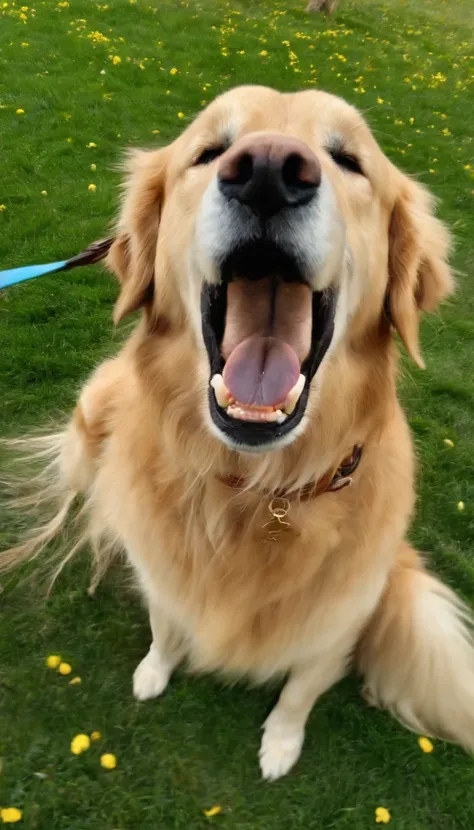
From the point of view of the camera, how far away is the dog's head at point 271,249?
57.4 inches

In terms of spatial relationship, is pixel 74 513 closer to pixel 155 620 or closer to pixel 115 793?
pixel 155 620

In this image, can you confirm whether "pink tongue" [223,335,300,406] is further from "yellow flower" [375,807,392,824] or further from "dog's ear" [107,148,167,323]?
"yellow flower" [375,807,392,824]

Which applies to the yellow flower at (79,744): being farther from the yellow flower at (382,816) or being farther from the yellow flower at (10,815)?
the yellow flower at (382,816)

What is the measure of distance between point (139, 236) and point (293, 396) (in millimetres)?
885

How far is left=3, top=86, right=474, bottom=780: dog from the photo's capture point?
1629mm

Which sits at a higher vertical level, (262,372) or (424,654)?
(262,372)

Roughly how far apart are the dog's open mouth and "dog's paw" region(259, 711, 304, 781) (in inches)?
52.8

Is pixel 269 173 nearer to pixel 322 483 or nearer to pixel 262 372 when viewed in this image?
pixel 262 372

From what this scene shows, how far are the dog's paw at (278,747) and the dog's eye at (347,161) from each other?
1.94m

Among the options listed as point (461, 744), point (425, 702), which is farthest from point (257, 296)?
point (461, 744)

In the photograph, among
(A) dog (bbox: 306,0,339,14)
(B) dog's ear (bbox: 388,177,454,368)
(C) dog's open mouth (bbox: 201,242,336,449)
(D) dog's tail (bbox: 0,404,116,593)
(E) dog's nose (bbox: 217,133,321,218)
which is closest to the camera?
(E) dog's nose (bbox: 217,133,321,218)

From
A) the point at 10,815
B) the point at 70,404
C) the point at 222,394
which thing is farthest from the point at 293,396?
the point at 70,404

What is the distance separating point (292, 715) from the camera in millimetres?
2305

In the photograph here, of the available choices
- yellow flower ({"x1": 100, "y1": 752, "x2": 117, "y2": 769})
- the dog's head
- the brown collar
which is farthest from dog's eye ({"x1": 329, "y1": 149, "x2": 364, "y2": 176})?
yellow flower ({"x1": 100, "y1": 752, "x2": 117, "y2": 769})
